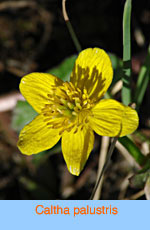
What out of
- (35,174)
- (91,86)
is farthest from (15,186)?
(91,86)

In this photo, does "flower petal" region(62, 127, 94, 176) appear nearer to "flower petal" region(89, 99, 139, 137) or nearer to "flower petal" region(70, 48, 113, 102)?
"flower petal" region(89, 99, 139, 137)

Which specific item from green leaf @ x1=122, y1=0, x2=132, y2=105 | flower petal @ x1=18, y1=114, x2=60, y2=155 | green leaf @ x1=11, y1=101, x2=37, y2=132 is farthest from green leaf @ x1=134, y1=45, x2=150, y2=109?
green leaf @ x1=11, y1=101, x2=37, y2=132

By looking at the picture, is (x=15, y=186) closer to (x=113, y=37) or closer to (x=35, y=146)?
(x=35, y=146)

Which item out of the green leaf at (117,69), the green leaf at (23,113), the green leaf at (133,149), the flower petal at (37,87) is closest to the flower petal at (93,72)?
the flower petal at (37,87)

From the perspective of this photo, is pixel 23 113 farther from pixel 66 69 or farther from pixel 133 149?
pixel 133 149

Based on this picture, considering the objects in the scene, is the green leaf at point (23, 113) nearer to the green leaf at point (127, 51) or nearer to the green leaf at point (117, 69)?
the green leaf at point (117, 69)


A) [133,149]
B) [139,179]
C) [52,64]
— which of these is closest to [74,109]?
[133,149]
